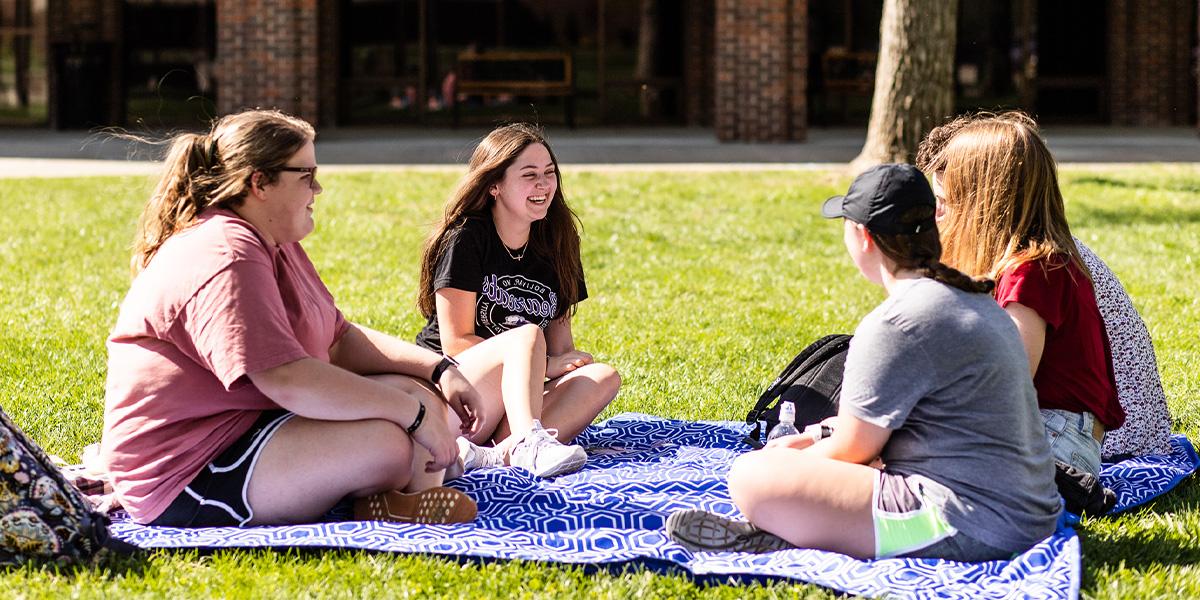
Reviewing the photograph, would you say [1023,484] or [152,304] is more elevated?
[152,304]

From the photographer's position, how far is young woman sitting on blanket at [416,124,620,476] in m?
5.15

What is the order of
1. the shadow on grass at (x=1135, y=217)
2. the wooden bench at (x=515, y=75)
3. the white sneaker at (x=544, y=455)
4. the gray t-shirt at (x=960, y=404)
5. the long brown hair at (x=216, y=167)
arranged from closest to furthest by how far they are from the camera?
the gray t-shirt at (x=960, y=404) → the long brown hair at (x=216, y=167) → the white sneaker at (x=544, y=455) → the shadow on grass at (x=1135, y=217) → the wooden bench at (x=515, y=75)

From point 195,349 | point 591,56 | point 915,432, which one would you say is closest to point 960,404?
point 915,432

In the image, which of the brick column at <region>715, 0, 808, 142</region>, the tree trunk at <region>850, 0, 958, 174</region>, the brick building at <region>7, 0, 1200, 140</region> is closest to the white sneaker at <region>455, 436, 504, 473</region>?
the tree trunk at <region>850, 0, 958, 174</region>

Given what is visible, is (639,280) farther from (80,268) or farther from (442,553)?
(442,553)

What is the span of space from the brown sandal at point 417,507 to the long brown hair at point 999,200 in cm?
164

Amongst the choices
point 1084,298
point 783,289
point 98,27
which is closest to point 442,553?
point 1084,298

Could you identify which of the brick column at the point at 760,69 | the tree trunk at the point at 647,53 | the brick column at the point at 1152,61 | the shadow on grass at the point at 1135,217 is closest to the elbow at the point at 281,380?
the shadow on grass at the point at 1135,217

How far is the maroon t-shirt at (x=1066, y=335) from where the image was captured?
14.1 ft

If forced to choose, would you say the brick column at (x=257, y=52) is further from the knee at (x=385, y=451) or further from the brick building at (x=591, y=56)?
the knee at (x=385, y=451)

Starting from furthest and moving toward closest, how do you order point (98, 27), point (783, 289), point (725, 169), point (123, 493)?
point (98, 27)
point (725, 169)
point (783, 289)
point (123, 493)

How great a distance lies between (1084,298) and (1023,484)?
2.77 feet

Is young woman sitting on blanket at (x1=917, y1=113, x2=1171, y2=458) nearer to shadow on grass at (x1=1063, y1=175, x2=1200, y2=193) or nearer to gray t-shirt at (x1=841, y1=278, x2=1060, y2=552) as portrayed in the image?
gray t-shirt at (x1=841, y1=278, x2=1060, y2=552)

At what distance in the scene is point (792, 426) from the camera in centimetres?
479
